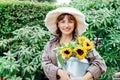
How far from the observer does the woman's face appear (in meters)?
3.68

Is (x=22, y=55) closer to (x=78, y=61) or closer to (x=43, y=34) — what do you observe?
(x=43, y=34)

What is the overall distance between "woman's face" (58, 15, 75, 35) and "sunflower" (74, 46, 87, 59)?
1.13 ft

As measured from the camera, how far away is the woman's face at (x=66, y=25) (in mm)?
3682

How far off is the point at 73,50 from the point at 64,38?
389mm

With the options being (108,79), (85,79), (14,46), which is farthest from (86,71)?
(14,46)

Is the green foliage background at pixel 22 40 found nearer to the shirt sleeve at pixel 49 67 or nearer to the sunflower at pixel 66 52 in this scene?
the shirt sleeve at pixel 49 67

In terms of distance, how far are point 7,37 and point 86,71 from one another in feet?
7.55

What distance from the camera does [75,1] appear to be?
5664 millimetres

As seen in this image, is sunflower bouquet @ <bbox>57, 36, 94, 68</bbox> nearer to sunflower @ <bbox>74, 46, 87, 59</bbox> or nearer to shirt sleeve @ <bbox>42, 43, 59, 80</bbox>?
sunflower @ <bbox>74, 46, 87, 59</bbox>

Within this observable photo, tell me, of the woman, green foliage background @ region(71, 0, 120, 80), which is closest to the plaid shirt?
the woman

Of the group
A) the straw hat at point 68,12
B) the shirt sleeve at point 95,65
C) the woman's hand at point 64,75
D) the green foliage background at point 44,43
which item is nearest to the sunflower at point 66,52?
the woman's hand at point 64,75

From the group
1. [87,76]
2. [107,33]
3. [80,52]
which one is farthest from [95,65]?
[107,33]

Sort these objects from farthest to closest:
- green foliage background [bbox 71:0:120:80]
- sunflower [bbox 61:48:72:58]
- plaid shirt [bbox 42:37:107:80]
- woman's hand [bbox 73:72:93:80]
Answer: green foliage background [bbox 71:0:120:80]
plaid shirt [bbox 42:37:107:80]
woman's hand [bbox 73:72:93:80]
sunflower [bbox 61:48:72:58]

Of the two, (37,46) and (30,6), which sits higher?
(30,6)
